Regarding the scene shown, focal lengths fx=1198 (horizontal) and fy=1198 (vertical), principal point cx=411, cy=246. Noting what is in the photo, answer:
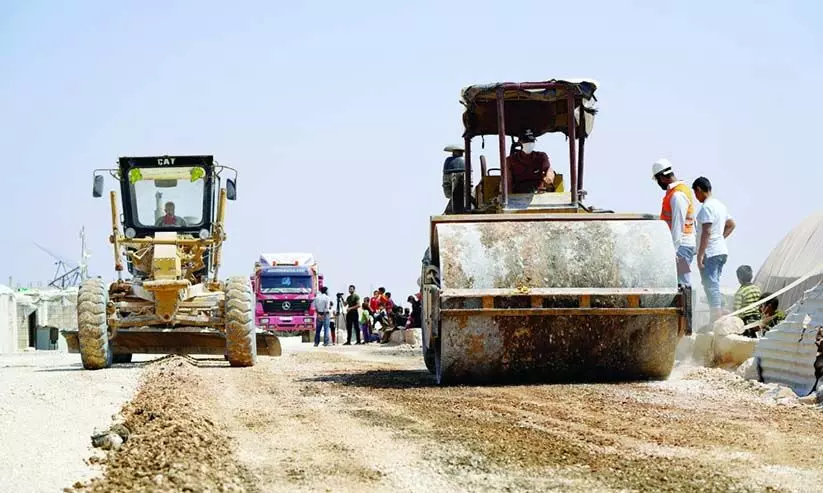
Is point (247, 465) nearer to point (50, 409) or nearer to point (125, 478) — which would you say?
point (125, 478)

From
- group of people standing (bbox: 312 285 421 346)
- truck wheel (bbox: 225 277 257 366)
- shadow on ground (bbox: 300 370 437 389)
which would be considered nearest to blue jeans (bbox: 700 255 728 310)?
shadow on ground (bbox: 300 370 437 389)

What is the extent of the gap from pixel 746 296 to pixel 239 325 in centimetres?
618

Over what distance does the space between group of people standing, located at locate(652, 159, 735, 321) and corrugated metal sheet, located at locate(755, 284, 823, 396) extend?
62.1 inches

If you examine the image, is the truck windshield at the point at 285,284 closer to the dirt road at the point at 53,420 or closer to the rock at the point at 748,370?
the dirt road at the point at 53,420

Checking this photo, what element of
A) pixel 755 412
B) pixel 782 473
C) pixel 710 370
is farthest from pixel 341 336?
pixel 782 473

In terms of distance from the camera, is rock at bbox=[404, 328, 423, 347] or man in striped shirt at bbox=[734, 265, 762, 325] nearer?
man in striped shirt at bbox=[734, 265, 762, 325]

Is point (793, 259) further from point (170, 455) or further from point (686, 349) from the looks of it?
point (170, 455)

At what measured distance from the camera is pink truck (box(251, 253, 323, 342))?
3691 centimetres

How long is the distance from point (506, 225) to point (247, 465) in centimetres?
483

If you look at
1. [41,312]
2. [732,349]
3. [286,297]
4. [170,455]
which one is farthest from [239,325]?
[41,312]

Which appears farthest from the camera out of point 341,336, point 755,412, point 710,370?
point 341,336

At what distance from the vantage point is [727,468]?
19.1 feet

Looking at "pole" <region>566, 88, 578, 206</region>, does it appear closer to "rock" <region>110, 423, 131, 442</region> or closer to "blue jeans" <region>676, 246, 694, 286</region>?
"blue jeans" <region>676, 246, 694, 286</region>

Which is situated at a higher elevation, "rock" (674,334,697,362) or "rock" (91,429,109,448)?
"rock" (674,334,697,362)
